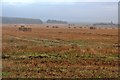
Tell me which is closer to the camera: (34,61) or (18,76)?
(18,76)

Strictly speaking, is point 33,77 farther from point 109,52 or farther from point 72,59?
point 109,52

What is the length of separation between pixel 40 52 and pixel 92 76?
33.0 ft

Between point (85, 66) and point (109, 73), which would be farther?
point (85, 66)

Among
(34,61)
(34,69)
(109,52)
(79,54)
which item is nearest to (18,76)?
(34,69)

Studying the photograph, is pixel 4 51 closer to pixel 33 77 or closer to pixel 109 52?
pixel 109 52

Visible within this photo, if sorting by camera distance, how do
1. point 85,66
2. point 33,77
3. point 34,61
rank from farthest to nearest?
point 34,61
point 85,66
point 33,77

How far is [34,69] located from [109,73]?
446 centimetres

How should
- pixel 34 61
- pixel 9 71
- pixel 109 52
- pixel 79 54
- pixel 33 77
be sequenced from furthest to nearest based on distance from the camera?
pixel 109 52
pixel 79 54
pixel 34 61
pixel 9 71
pixel 33 77

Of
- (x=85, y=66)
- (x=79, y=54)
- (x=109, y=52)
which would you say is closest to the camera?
(x=85, y=66)

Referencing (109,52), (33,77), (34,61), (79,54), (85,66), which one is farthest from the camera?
(109,52)

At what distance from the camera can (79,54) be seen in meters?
25.8

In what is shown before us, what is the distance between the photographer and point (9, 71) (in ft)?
61.2

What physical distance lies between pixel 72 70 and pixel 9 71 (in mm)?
3747

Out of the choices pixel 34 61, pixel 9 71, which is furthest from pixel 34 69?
pixel 34 61
